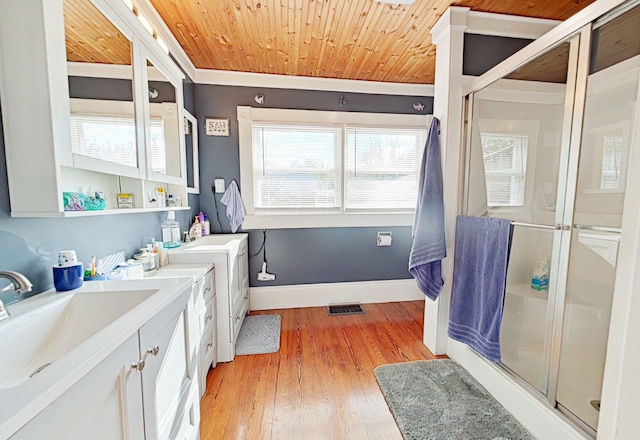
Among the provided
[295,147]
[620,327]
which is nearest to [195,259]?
[295,147]

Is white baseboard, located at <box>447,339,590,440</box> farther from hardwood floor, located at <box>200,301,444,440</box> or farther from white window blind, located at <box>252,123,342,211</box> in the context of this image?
white window blind, located at <box>252,123,342,211</box>

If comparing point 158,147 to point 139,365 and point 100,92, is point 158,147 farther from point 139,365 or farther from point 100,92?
point 139,365

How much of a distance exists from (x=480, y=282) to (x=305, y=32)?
2.14 meters

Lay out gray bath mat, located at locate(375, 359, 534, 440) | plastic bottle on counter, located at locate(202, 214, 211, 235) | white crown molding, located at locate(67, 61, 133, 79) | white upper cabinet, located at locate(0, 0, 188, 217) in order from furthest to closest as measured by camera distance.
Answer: plastic bottle on counter, located at locate(202, 214, 211, 235)
gray bath mat, located at locate(375, 359, 534, 440)
white crown molding, located at locate(67, 61, 133, 79)
white upper cabinet, located at locate(0, 0, 188, 217)

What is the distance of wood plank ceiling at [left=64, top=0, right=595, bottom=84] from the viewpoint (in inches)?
A: 66.6

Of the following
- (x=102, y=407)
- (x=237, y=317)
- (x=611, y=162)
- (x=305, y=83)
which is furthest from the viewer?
(x=305, y=83)

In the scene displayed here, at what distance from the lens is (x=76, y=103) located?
105 cm

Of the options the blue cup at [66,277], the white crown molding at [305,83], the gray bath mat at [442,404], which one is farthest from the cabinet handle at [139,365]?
the white crown molding at [305,83]

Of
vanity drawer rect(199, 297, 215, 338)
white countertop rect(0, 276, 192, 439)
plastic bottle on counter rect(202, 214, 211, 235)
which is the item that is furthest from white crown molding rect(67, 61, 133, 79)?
plastic bottle on counter rect(202, 214, 211, 235)

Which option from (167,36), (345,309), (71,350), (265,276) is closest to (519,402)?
(345,309)

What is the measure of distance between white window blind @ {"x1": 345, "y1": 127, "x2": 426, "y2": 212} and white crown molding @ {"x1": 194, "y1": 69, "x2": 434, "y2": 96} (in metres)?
0.42

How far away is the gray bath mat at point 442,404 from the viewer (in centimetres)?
136

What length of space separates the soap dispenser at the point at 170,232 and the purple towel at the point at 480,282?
211 centimetres

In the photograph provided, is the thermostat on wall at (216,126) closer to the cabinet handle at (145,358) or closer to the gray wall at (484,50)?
the gray wall at (484,50)
